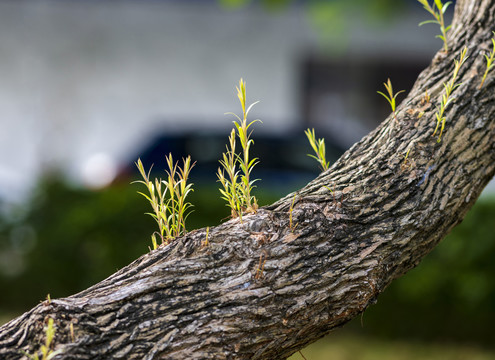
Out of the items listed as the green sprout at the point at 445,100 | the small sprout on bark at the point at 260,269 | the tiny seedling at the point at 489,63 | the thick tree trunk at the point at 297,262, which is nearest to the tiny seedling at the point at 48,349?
the thick tree trunk at the point at 297,262

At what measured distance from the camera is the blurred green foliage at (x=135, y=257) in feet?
20.7

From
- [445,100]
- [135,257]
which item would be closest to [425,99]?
[445,100]

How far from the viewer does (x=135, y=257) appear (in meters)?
6.63

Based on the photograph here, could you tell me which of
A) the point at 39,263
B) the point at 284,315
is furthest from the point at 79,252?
the point at 284,315

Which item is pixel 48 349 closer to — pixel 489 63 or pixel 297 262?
pixel 297 262

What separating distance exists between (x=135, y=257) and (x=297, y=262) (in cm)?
526

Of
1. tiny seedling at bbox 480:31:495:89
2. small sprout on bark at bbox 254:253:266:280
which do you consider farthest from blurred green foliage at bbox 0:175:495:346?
small sprout on bark at bbox 254:253:266:280

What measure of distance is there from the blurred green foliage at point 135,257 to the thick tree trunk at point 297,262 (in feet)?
15.2

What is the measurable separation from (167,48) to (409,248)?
13075 millimetres

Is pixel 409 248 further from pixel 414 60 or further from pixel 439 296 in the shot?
pixel 414 60

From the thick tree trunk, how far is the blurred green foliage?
463cm

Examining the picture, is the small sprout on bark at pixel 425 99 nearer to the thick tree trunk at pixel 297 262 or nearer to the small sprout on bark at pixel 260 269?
the thick tree trunk at pixel 297 262

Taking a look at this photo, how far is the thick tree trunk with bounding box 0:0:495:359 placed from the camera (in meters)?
1.46

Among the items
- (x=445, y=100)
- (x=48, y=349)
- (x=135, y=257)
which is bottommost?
(x=48, y=349)
